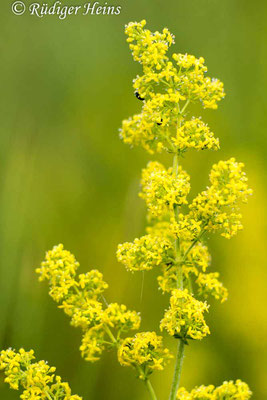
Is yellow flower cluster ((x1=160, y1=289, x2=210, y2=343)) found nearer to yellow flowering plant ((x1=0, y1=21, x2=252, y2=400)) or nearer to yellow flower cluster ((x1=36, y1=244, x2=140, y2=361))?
yellow flowering plant ((x1=0, y1=21, x2=252, y2=400))

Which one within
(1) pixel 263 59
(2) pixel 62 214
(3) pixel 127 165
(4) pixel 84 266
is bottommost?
(4) pixel 84 266

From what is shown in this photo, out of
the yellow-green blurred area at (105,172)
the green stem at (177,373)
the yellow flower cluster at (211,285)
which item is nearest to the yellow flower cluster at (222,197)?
the yellow flower cluster at (211,285)

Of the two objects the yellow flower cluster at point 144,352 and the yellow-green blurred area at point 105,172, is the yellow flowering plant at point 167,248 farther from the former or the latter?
the yellow-green blurred area at point 105,172

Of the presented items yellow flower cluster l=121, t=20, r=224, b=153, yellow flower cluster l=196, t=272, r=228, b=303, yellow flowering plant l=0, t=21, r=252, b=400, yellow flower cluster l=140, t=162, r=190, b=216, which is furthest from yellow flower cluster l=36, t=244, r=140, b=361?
yellow flower cluster l=121, t=20, r=224, b=153

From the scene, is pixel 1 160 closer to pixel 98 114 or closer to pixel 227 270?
pixel 98 114

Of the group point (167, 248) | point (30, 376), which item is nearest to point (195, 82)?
point (167, 248)

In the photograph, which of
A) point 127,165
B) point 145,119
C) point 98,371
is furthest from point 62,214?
point 145,119
